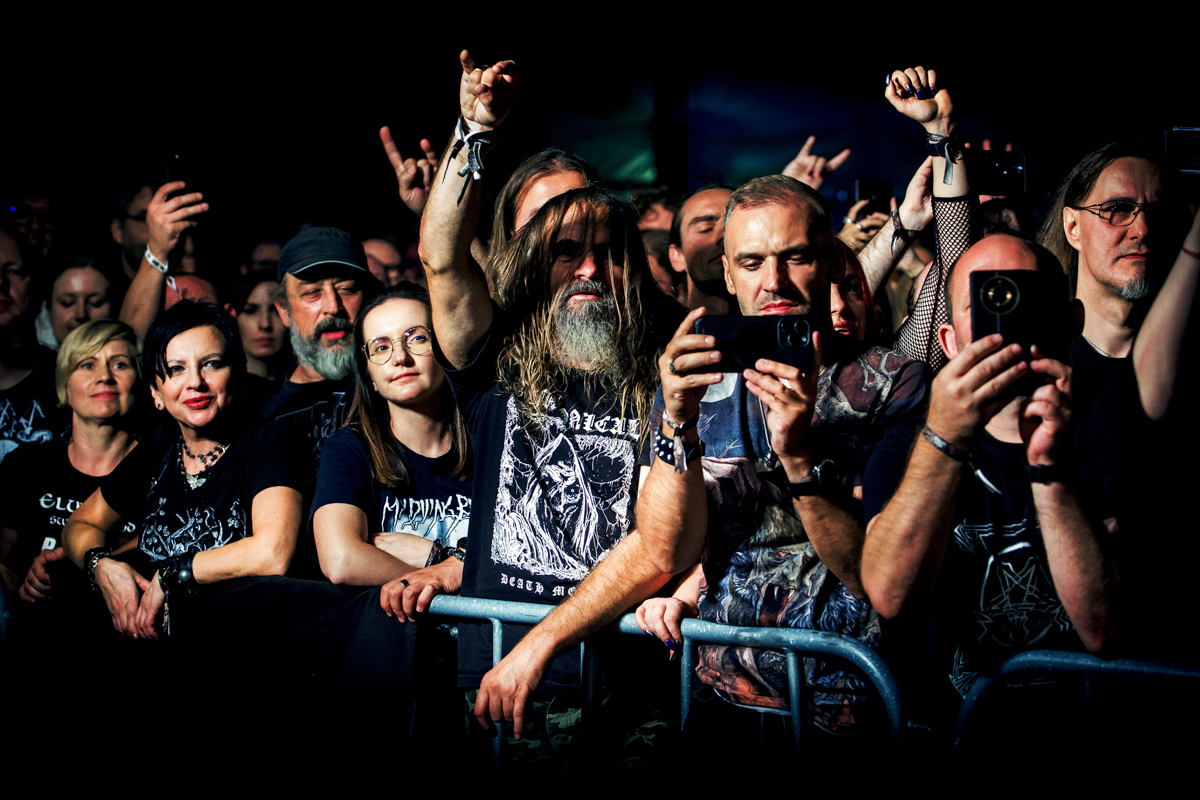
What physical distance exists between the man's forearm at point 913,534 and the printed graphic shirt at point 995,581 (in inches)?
4.6

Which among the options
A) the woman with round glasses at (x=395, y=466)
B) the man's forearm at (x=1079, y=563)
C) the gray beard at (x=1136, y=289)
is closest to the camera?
the man's forearm at (x=1079, y=563)

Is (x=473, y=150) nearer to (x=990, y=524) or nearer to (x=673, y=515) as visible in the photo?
(x=673, y=515)

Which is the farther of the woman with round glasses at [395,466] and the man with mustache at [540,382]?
→ the woman with round glasses at [395,466]

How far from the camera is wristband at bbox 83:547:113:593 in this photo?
3.33 meters

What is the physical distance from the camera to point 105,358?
13.0 ft

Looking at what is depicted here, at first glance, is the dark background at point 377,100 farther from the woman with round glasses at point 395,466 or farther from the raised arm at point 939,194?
the raised arm at point 939,194

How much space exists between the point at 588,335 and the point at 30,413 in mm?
3155

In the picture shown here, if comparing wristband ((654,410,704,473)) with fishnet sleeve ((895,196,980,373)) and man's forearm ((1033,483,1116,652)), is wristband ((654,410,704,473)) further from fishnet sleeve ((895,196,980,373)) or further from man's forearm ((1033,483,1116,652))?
fishnet sleeve ((895,196,980,373))

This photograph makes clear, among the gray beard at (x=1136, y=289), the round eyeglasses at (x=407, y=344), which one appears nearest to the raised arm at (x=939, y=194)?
the gray beard at (x=1136, y=289)

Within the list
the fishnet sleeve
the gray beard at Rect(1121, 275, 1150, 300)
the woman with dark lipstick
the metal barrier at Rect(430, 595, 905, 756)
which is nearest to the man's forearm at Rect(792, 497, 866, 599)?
the metal barrier at Rect(430, 595, 905, 756)

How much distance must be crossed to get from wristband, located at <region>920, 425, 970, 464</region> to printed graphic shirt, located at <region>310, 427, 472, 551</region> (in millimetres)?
1774

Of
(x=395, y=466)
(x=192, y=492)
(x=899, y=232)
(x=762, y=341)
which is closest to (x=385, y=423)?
(x=395, y=466)

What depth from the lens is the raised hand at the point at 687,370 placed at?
1935 mm

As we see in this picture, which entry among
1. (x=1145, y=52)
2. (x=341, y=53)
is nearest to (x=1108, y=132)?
(x=1145, y=52)
